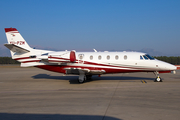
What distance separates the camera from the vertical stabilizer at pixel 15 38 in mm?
18406

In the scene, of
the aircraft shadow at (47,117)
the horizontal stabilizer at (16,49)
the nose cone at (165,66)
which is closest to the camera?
the aircraft shadow at (47,117)

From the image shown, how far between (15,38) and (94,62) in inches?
370

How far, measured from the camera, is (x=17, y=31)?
18578 mm

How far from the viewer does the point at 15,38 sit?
18500mm

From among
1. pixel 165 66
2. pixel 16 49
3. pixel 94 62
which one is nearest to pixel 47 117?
pixel 94 62

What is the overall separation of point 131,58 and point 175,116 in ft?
34.7

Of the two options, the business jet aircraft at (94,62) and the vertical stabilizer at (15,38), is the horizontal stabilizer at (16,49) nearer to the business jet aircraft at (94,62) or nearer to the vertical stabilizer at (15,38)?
the business jet aircraft at (94,62)

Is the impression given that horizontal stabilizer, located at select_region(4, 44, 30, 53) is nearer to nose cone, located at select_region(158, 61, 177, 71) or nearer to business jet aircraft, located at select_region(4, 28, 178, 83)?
business jet aircraft, located at select_region(4, 28, 178, 83)

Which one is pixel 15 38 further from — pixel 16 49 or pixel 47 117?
pixel 47 117

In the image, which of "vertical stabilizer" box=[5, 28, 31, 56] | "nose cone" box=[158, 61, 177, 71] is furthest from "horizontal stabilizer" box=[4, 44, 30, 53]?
"nose cone" box=[158, 61, 177, 71]

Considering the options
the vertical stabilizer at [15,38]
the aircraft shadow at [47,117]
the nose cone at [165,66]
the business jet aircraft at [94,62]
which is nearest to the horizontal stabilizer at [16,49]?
the business jet aircraft at [94,62]

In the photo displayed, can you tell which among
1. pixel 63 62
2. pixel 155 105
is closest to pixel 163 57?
pixel 63 62

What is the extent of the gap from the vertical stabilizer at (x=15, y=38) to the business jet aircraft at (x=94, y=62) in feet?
3.74

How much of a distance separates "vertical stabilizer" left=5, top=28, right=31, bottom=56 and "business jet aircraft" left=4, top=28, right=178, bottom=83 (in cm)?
114
